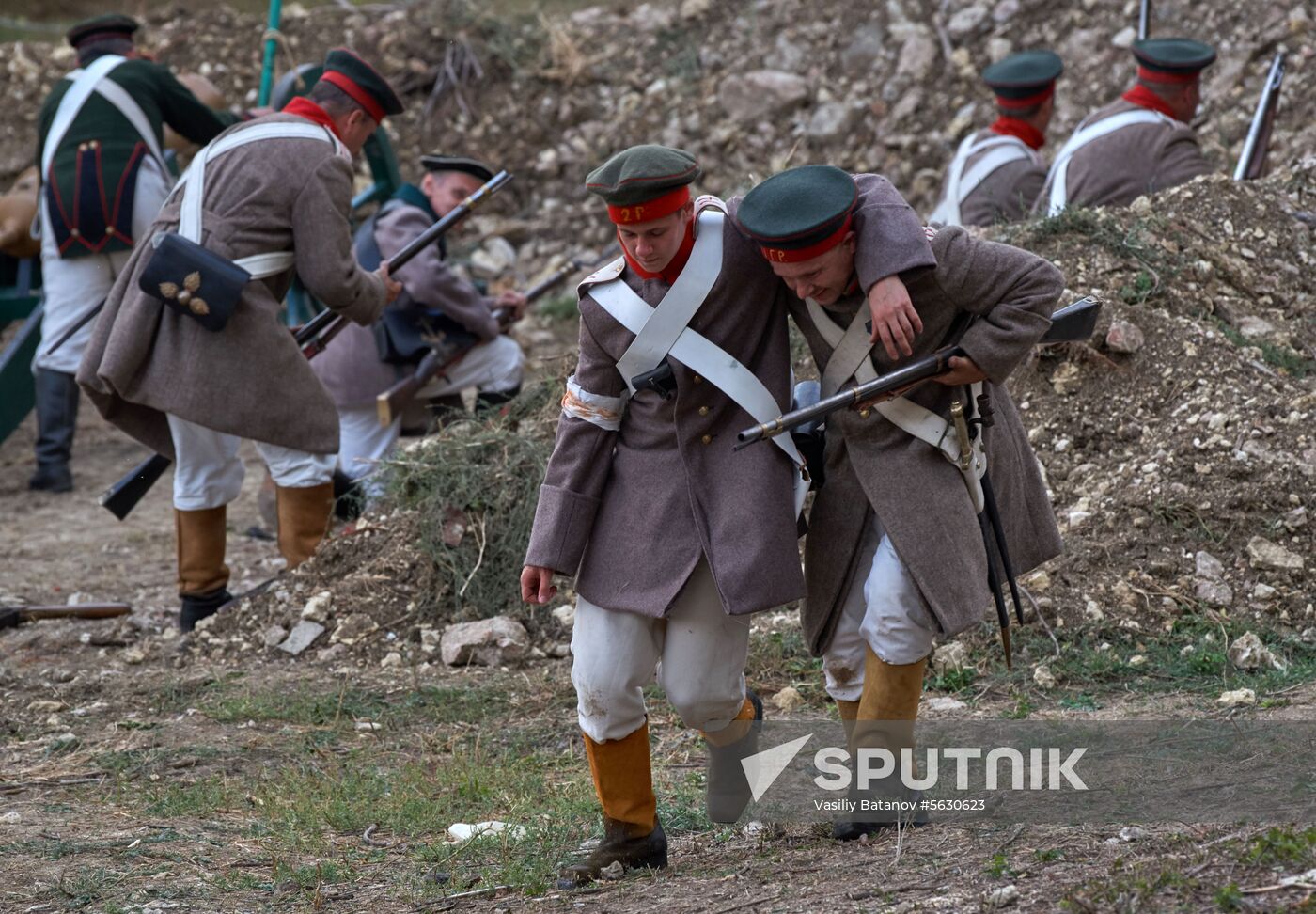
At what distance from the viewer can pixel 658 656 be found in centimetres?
348

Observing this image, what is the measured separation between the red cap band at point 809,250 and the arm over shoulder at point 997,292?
205mm

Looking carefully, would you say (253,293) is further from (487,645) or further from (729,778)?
(729,778)

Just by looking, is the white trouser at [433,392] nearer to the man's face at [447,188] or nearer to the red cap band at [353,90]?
the man's face at [447,188]

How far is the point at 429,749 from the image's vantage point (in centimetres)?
471

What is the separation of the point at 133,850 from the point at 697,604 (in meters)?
1.60

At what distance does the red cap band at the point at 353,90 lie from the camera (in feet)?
18.8

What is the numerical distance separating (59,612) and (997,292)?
4.46 m

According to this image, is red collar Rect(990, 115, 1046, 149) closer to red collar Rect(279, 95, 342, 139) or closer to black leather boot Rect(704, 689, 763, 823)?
red collar Rect(279, 95, 342, 139)

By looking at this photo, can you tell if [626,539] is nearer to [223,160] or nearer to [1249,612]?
[1249,612]

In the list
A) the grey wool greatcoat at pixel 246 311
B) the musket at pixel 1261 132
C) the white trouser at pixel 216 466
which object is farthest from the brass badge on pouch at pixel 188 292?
the musket at pixel 1261 132

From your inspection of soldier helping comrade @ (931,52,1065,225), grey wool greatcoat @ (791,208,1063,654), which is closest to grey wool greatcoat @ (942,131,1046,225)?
soldier helping comrade @ (931,52,1065,225)

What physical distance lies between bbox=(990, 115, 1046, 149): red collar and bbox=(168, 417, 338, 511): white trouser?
3540mm

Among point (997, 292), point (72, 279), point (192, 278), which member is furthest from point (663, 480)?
point (72, 279)

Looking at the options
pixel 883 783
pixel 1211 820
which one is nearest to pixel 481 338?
pixel 883 783
